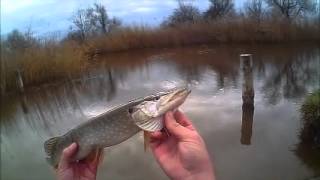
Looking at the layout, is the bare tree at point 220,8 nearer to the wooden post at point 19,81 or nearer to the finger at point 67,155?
the wooden post at point 19,81

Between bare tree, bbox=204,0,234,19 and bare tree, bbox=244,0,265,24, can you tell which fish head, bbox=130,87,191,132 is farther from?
bare tree, bbox=244,0,265,24

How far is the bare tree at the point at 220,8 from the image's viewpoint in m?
2.91

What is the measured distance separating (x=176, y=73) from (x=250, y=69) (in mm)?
804

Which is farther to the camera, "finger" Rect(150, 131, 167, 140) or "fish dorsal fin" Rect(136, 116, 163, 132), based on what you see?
"finger" Rect(150, 131, 167, 140)

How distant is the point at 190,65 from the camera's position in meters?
3.84

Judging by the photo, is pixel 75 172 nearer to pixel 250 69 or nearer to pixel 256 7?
pixel 256 7

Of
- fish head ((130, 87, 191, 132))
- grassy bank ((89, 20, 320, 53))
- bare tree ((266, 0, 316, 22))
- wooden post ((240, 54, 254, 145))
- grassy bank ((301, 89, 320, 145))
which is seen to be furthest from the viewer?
wooden post ((240, 54, 254, 145))

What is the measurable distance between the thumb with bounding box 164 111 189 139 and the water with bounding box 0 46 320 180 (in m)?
1.64

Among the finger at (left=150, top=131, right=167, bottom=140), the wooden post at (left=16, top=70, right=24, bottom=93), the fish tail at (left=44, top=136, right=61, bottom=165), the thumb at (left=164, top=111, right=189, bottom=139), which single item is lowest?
the wooden post at (left=16, top=70, right=24, bottom=93)

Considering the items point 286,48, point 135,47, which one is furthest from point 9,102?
point 286,48

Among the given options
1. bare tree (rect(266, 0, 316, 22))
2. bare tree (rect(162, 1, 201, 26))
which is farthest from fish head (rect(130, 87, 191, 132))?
bare tree (rect(266, 0, 316, 22))

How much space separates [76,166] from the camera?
1002 mm

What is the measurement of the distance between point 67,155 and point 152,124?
0.82ft

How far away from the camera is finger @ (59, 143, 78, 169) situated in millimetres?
916
